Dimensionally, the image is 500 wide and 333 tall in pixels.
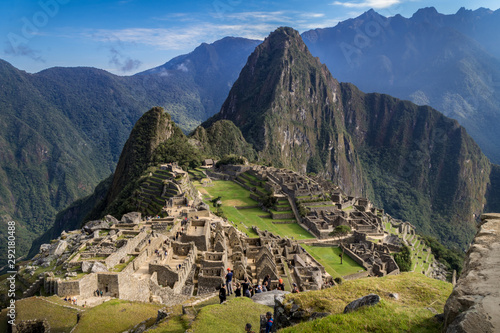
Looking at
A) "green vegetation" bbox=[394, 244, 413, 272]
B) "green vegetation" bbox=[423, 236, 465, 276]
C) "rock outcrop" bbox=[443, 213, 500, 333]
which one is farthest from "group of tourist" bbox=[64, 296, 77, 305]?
"green vegetation" bbox=[423, 236, 465, 276]

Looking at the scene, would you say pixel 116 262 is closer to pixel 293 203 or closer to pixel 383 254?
pixel 383 254

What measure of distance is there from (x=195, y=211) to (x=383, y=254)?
22.1 meters

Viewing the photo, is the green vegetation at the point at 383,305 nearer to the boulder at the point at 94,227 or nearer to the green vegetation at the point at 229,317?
the green vegetation at the point at 229,317

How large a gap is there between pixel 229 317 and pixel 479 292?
26.4 ft

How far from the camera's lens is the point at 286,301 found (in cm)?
945

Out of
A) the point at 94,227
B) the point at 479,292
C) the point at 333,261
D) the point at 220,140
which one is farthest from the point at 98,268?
the point at 220,140

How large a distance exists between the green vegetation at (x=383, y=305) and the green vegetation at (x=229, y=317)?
2604mm

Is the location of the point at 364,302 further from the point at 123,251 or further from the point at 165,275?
the point at 123,251

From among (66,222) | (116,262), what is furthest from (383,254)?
(66,222)

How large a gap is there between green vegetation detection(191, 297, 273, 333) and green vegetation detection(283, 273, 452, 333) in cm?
260

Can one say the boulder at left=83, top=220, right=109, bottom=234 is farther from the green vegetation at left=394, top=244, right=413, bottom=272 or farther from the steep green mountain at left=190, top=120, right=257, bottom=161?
the steep green mountain at left=190, top=120, right=257, bottom=161

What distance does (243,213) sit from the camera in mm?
50594

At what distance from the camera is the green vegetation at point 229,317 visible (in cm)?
1086

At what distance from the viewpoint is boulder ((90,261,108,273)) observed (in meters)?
16.2
